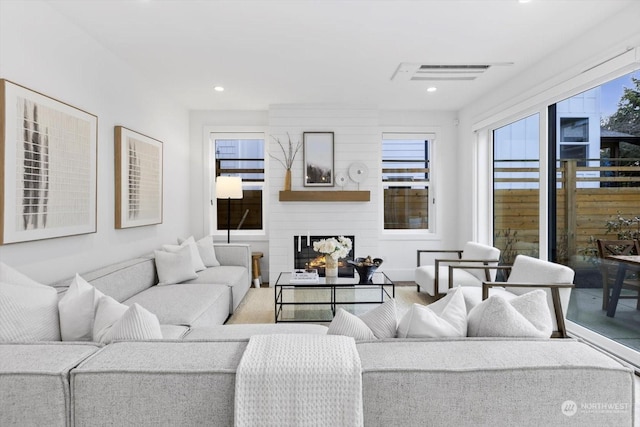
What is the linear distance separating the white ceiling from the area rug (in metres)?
2.51

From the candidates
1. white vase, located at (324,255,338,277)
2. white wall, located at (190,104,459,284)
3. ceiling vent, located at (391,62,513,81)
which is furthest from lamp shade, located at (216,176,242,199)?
ceiling vent, located at (391,62,513,81)

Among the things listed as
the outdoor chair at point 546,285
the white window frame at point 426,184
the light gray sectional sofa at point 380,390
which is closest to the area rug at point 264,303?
the white window frame at point 426,184

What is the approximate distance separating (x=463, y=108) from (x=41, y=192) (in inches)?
202

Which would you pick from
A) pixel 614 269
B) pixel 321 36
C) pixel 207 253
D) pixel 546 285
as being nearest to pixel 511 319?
pixel 546 285

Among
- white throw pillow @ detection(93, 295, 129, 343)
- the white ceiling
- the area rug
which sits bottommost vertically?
the area rug

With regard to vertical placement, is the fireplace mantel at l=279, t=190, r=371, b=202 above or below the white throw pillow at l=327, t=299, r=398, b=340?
above

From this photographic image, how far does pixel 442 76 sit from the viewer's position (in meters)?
4.23

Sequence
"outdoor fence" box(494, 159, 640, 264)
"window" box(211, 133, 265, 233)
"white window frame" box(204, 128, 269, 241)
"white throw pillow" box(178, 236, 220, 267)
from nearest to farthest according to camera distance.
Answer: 1. "outdoor fence" box(494, 159, 640, 264)
2. "white throw pillow" box(178, 236, 220, 267)
3. "white window frame" box(204, 128, 269, 241)
4. "window" box(211, 133, 265, 233)

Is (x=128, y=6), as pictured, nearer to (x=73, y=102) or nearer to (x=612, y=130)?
(x=73, y=102)

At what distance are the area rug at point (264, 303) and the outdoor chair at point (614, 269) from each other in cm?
172

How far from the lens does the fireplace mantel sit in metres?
5.36

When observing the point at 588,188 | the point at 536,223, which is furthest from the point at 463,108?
the point at 588,188

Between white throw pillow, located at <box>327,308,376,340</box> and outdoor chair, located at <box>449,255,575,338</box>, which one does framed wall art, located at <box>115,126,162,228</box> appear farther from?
outdoor chair, located at <box>449,255,575,338</box>

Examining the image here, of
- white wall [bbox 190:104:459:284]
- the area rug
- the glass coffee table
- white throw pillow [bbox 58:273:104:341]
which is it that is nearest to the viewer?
white throw pillow [bbox 58:273:104:341]
